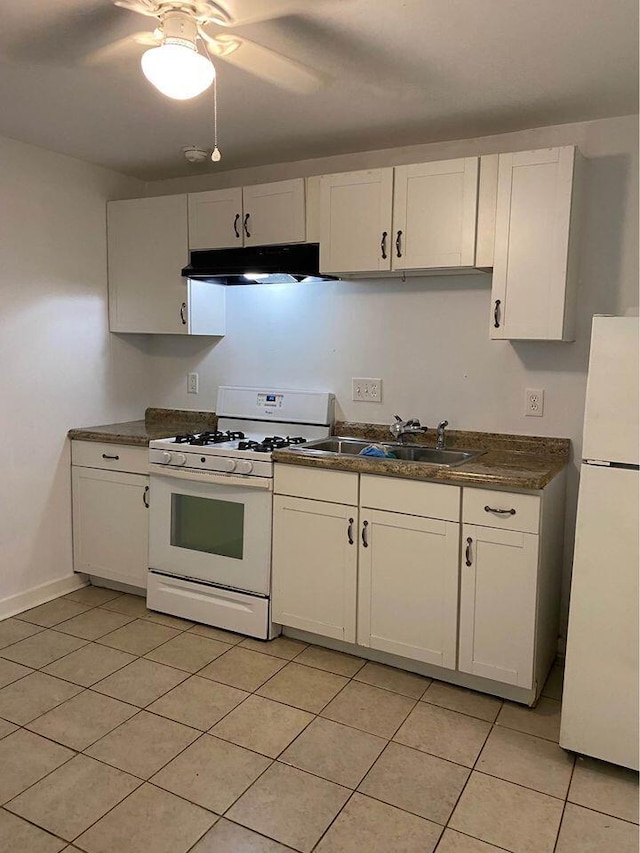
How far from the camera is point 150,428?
3.72 m

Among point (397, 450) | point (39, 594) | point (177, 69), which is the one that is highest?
point (177, 69)

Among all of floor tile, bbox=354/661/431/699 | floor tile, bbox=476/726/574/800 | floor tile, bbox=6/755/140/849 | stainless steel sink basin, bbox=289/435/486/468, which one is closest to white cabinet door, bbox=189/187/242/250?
stainless steel sink basin, bbox=289/435/486/468

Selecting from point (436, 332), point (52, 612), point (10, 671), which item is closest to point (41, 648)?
point (10, 671)

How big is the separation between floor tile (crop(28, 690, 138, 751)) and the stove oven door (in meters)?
0.77

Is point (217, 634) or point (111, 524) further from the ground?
point (111, 524)

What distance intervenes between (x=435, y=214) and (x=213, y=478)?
1.53m

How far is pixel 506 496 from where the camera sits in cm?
244

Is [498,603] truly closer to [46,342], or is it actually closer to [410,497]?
[410,497]

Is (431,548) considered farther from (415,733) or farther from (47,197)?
(47,197)

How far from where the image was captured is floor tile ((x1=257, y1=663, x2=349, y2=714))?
256cm

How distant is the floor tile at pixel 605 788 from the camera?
6.57ft

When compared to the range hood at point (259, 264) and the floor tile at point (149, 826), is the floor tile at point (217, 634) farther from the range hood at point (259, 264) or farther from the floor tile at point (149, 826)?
the range hood at point (259, 264)

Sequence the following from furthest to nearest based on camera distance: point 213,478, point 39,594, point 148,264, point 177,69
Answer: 1. point 148,264
2. point 39,594
3. point 213,478
4. point 177,69

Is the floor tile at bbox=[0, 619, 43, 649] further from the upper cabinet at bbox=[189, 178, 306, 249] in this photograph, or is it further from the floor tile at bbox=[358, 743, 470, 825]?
the upper cabinet at bbox=[189, 178, 306, 249]
